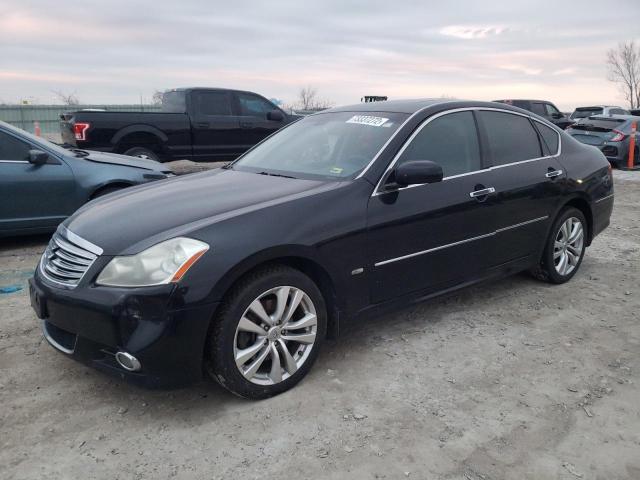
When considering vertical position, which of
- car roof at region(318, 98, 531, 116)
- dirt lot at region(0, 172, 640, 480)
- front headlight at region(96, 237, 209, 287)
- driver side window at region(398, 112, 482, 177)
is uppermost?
car roof at region(318, 98, 531, 116)

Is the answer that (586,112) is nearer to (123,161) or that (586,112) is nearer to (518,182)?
(518,182)

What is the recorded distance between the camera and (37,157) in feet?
19.2

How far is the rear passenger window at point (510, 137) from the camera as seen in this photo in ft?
14.2

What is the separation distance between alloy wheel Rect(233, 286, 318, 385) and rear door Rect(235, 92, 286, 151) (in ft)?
27.9

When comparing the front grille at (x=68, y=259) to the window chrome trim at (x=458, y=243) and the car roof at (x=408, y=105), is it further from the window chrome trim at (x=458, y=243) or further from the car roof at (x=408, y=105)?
the car roof at (x=408, y=105)

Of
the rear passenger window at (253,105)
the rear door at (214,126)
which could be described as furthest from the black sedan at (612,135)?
the rear door at (214,126)

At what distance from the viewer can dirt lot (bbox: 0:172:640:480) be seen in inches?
100

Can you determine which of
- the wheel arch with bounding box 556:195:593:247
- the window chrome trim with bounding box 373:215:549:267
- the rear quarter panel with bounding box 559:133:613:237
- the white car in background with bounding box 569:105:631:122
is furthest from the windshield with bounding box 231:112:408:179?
the white car in background with bounding box 569:105:631:122

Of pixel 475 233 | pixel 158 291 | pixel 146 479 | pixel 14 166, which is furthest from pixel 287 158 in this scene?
pixel 14 166

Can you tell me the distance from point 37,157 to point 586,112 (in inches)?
844

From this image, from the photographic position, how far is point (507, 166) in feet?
14.3

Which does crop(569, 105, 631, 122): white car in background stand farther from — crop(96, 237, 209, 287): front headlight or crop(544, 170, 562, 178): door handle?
crop(96, 237, 209, 287): front headlight

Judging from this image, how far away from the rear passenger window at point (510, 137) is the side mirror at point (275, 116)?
6607mm

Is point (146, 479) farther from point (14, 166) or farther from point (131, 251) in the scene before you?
point (14, 166)
